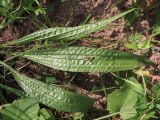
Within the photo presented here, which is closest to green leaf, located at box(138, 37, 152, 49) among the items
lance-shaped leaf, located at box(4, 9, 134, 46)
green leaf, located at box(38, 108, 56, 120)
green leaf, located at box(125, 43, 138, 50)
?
green leaf, located at box(125, 43, 138, 50)

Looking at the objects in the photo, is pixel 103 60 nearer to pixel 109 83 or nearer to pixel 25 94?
pixel 109 83

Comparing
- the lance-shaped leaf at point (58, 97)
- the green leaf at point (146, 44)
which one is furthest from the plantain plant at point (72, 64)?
the green leaf at point (146, 44)

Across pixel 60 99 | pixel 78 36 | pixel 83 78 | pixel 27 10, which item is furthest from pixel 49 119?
pixel 27 10

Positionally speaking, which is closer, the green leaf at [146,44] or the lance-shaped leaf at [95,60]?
the lance-shaped leaf at [95,60]

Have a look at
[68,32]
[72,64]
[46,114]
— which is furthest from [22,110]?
[68,32]

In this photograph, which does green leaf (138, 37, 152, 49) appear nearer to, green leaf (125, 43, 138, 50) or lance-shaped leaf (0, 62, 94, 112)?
green leaf (125, 43, 138, 50)

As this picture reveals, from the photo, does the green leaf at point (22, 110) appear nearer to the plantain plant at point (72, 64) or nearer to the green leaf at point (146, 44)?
the plantain plant at point (72, 64)
